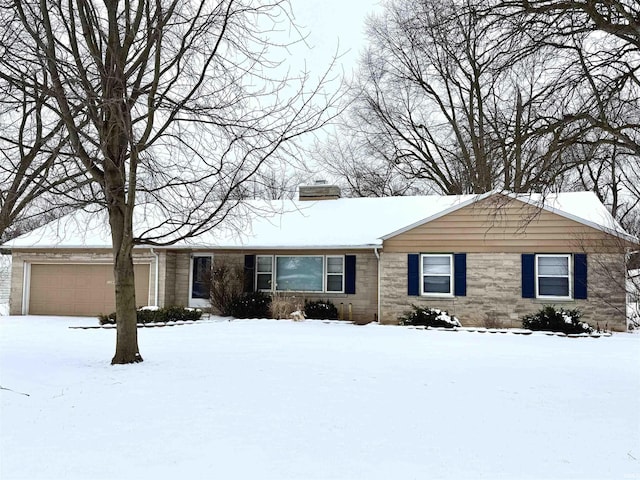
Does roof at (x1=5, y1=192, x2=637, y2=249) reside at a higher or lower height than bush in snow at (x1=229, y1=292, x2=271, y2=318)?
higher

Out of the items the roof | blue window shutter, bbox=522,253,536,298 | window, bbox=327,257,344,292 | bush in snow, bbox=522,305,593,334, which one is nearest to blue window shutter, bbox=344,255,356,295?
window, bbox=327,257,344,292

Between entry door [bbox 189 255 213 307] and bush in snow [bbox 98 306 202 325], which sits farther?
entry door [bbox 189 255 213 307]

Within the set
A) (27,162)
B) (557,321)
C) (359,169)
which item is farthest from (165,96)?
(359,169)

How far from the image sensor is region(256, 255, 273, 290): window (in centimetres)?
1855

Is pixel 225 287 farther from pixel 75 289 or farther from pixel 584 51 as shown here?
pixel 584 51

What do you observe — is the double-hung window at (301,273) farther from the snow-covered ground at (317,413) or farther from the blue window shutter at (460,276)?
the snow-covered ground at (317,413)

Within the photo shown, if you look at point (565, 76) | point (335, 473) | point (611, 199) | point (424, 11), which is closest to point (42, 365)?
point (335, 473)

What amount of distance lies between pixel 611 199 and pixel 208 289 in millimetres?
25723

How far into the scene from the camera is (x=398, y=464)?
4.27 metres

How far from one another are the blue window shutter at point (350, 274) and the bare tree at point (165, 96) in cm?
894

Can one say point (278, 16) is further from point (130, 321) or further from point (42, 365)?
point (42, 365)

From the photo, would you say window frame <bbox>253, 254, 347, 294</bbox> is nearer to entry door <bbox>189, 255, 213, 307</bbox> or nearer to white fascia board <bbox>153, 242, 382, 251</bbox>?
white fascia board <bbox>153, 242, 382, 251</bbox>

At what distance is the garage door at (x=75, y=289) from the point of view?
18969 millimetres

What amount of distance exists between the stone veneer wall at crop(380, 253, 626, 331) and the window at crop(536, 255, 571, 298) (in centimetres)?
28
